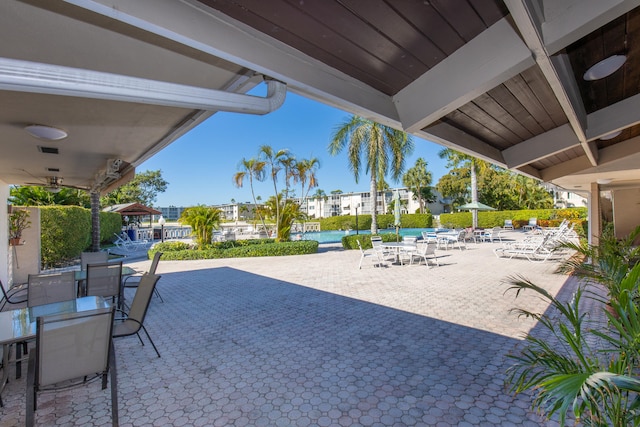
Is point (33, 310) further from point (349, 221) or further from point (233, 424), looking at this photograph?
point (349, 221)

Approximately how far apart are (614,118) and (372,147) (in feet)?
38.8

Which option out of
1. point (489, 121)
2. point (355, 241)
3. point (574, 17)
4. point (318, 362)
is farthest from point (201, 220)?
point (574, 17)

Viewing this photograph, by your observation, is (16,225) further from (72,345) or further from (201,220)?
(72,345)

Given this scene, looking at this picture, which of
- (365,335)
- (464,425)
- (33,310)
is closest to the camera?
(464,425)

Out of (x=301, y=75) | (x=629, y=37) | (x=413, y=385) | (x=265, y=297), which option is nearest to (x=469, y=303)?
(x=413, y=385)

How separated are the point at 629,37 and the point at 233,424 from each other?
148 inches

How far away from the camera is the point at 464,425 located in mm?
2318

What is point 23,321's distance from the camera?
9.35ft

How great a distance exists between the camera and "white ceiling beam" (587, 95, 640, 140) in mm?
2940

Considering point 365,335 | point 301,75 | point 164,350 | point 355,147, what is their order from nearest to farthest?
point 301,75, point 164,350, point 365,335, point 355,147

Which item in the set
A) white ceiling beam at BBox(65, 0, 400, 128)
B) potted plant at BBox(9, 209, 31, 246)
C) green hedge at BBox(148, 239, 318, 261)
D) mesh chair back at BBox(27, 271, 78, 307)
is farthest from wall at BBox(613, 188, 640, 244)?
potted plant at BBox(9, 209, 31, 246)

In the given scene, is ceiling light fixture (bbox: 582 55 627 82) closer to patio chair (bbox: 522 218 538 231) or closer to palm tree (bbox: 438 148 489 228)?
Result: palm tree (bbox: 438 148 489 228)

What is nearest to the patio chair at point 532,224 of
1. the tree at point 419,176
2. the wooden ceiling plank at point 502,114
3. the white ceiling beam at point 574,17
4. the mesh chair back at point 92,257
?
→ the tree at point 419,176

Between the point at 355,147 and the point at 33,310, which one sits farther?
the point at 355,147
